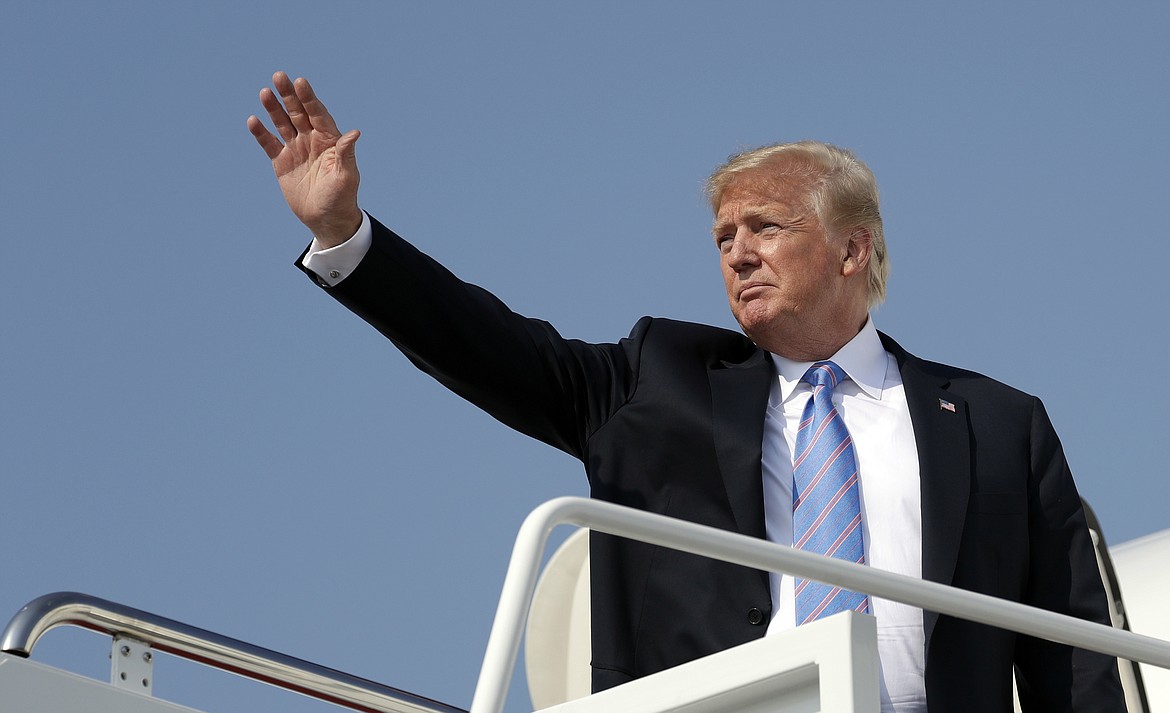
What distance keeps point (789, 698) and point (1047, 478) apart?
2.17 m

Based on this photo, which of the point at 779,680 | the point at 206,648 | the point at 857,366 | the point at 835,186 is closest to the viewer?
the point at 779,680

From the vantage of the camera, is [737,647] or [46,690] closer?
[737,647]

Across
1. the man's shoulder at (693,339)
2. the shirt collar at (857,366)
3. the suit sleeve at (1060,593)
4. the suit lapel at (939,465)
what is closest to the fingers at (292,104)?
the man's shoulder at (693,339)

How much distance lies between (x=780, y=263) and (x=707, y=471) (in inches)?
29.1

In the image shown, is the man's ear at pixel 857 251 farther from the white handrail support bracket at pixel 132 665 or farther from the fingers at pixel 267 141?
the white handrail support bracket at pixel 132 665

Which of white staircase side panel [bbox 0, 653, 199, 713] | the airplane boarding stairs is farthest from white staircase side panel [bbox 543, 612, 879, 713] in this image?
white staircase side panel [bbox 0, 653, 199, 713]

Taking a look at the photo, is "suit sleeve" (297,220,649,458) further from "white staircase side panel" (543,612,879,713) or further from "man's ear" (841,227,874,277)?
"white staircase side panel" (543,612,879,713)

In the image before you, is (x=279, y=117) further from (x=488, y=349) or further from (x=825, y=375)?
(x=825, y=375)

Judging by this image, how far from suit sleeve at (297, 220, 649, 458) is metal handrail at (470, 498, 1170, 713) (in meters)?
1.61

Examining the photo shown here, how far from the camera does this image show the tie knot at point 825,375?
4.82 m

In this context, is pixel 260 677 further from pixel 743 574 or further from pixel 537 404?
pixel 743 574

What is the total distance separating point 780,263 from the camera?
4.99 m

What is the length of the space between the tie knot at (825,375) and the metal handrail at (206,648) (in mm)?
1335

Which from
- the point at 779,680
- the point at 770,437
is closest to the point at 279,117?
the point at 770,437
